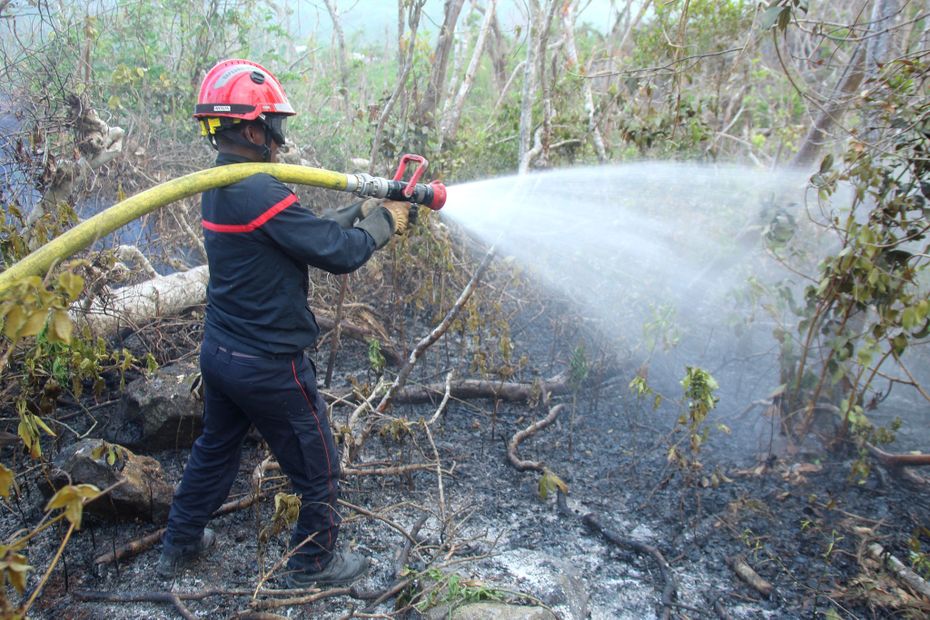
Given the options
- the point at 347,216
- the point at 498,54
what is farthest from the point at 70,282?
the point at 498,54

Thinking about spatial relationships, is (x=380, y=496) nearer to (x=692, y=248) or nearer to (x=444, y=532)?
(x=444, y=532)

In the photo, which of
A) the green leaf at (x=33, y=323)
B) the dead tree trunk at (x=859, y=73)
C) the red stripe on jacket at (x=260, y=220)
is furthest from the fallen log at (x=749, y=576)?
the green leaf at (x=33, y=323)

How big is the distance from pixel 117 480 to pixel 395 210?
1807mm

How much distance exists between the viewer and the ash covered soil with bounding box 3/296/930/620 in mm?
2811

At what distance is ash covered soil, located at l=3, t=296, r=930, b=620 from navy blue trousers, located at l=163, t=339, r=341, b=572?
0.74 ft

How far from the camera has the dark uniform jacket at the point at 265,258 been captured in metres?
2.42

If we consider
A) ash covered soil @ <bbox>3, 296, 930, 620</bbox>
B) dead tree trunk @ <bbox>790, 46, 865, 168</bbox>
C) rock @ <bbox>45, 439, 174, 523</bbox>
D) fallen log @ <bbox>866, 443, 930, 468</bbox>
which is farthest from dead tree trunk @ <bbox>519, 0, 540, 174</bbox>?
rock @ <bbox>45, 439, 174, 523</bbox>

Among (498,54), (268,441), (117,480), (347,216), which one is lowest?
(117,480)

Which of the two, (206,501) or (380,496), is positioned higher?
(206,501)

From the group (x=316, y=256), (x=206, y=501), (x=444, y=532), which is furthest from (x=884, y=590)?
(x=206, y=501)

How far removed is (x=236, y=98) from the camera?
243 cm

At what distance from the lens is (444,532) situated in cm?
318

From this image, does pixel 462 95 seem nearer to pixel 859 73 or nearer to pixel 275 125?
pixel 859 73

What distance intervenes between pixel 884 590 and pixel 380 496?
96.4 inches
